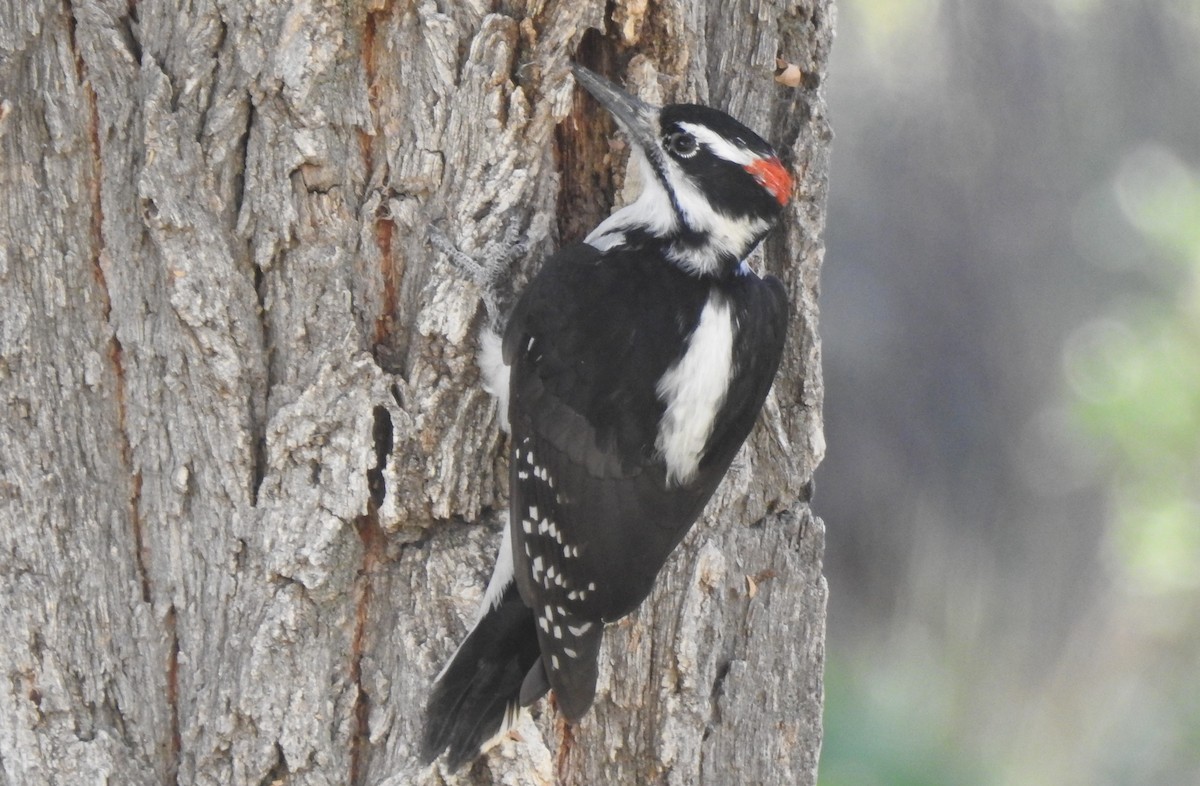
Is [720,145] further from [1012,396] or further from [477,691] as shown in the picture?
[1012,396]

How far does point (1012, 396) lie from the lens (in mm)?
3998

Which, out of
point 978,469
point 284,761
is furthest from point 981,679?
point 284,761

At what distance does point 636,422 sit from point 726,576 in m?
0.35

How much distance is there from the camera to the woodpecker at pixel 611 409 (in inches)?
79.5

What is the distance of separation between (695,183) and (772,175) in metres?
0.21

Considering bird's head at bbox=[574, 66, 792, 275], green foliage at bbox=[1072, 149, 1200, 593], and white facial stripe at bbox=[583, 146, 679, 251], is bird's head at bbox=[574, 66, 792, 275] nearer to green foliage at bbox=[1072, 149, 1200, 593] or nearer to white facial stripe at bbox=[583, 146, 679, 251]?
white facial stripe at bbox=[583, 146, 679, 251]

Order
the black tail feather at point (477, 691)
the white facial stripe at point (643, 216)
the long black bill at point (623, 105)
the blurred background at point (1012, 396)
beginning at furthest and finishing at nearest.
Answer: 1. the blurred background at point (1012, 396)
2. the white facial stripe at point (643, 216)
3. the long black bill at point (623, 105)
4. the black tail feather at point (477, 691)

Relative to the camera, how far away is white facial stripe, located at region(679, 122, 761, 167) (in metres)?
2.13

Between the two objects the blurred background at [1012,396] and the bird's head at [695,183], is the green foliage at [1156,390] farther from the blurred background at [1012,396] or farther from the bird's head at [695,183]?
the bird's head at [695,183]

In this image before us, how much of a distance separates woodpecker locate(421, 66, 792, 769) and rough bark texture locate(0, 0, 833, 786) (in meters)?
0.08

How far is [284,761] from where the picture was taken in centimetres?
199

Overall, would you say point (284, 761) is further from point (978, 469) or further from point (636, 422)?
point (978, 469)

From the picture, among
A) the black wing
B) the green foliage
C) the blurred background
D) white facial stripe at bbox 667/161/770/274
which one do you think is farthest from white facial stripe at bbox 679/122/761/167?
the green foliage

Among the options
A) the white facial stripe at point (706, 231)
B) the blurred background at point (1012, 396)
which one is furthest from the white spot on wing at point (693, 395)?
the blurred background at point (1012, 396)
